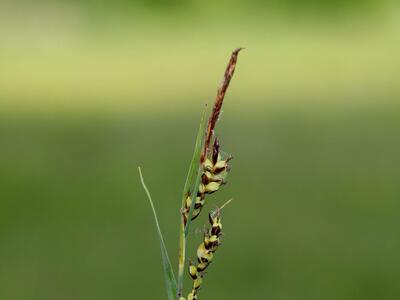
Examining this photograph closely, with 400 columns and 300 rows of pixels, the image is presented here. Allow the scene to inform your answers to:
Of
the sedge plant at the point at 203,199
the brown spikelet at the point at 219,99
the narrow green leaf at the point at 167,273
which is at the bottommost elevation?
the narrow green leaf at the point at 167,273

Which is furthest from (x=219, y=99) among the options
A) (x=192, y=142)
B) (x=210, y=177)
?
(x=192, y=142)

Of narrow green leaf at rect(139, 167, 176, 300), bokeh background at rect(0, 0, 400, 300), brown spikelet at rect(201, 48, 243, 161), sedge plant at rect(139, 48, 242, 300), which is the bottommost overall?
bokeh background at rect(0, 0, 400, 300)

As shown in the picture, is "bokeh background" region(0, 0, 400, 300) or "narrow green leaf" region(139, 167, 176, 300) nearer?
"narrow green leaf" region(139, 167, 176, 300)

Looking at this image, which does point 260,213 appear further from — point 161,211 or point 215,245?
point 215,245

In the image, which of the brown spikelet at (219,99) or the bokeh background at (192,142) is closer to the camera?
the brown spikelet at (219,99)

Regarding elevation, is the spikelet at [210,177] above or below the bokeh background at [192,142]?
above

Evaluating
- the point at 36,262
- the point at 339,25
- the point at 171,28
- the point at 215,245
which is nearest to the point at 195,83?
the point at 171,28

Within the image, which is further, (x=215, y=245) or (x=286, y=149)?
(x=286, y=149)
